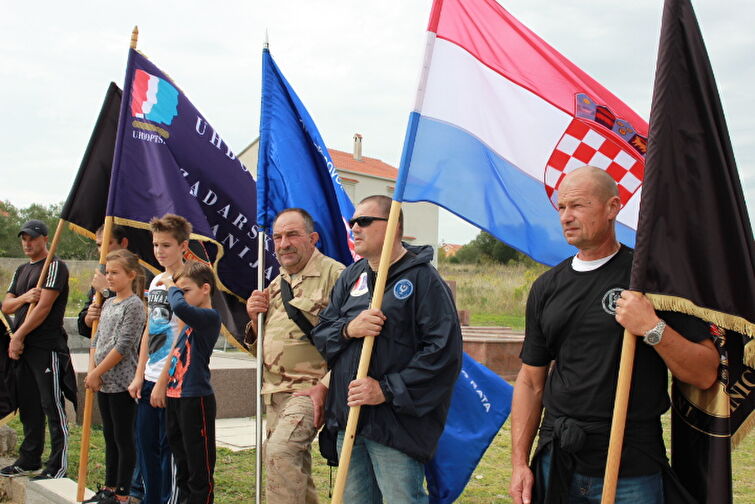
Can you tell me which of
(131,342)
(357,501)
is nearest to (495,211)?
(357,501)

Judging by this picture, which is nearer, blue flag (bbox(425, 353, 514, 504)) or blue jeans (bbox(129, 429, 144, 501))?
blue flag (bbox(425, 353, 514, 504))

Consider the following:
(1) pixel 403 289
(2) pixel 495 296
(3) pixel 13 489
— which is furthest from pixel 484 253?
(1) pixel 403 289

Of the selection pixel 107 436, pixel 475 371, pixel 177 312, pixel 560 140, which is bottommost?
pixel 107 436

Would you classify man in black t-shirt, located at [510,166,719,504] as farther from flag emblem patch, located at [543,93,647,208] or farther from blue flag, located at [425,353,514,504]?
blue flag, located at [425,353,514,504]

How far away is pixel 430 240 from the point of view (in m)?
54.8

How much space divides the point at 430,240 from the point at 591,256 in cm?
5177

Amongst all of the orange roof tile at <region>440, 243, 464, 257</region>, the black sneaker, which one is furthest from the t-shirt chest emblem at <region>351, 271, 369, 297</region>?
the orange roof tile at <region>440, 243, 464, 257</region>

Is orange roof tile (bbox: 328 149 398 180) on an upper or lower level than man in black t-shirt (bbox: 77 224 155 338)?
upper

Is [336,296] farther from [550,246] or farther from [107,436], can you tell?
[107,436]

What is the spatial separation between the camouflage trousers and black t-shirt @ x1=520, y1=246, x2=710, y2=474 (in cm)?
159

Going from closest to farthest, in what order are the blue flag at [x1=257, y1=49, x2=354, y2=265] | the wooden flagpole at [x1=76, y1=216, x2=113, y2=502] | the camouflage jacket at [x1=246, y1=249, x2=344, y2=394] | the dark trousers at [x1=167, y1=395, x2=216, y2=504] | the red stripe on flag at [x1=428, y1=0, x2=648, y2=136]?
the red stripe on flag at [x1=428, y1=0, x2=648, y2=136], the camouflage jacket at [x1=246, y1=249, x2=344, y2=394], the dark trousers at [x1=167, y1=395, x2=216, y2=504], the wooden flagpole at [x1=76, y1=216, x2=113, y2=502], the blue flag at [x1=257, y1=49, x2=354, y2=265]

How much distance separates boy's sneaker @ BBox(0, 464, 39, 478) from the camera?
6320 mm

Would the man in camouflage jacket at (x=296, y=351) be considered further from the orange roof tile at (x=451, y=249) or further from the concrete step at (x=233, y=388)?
→ the orange roof tile at (x=451, y=249)

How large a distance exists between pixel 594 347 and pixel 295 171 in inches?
117
